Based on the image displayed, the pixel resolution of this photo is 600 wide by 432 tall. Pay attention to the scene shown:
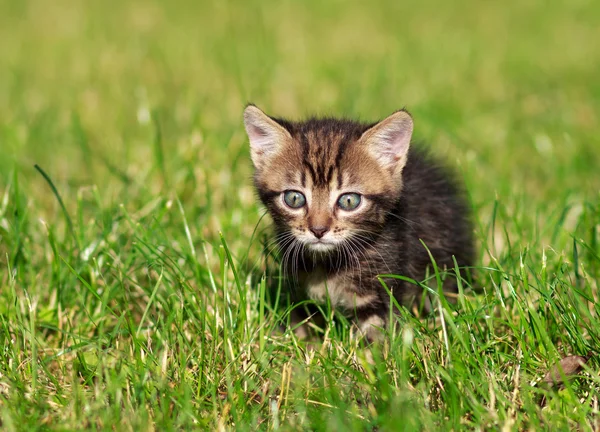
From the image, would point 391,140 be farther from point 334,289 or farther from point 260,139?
point 334,289

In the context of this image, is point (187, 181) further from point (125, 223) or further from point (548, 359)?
point (548, 359)

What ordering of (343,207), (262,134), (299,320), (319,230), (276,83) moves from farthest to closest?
(276,83)
(299,320)
(262,134)
(343,207)
(319,230)

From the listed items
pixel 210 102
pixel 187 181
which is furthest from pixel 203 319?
pixel 210 102

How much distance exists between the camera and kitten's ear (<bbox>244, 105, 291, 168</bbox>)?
3.96 metres

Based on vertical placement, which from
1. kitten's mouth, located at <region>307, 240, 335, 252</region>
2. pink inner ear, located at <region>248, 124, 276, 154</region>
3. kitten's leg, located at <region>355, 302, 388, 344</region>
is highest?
pink inner ear, located at <region>248, 124, 276, 154</region>

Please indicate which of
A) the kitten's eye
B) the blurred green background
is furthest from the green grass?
the kitten's eye

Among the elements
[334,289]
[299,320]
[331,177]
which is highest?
[331,177]

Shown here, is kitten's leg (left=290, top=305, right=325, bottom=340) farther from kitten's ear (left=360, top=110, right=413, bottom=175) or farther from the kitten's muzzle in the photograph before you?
kitten's ear (left=360, top=110, right=413, bottom=175)

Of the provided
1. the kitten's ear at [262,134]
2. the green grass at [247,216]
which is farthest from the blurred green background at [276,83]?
the kitten's ear at [262,134]

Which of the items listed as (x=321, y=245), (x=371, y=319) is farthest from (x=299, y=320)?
(x=321, y=245)

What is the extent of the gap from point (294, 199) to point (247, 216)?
126 centimetres

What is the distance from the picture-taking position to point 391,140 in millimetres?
3930

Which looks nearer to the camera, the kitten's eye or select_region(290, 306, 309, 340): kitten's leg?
the kitten's eye

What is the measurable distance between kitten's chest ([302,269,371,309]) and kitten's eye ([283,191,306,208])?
40 cm
